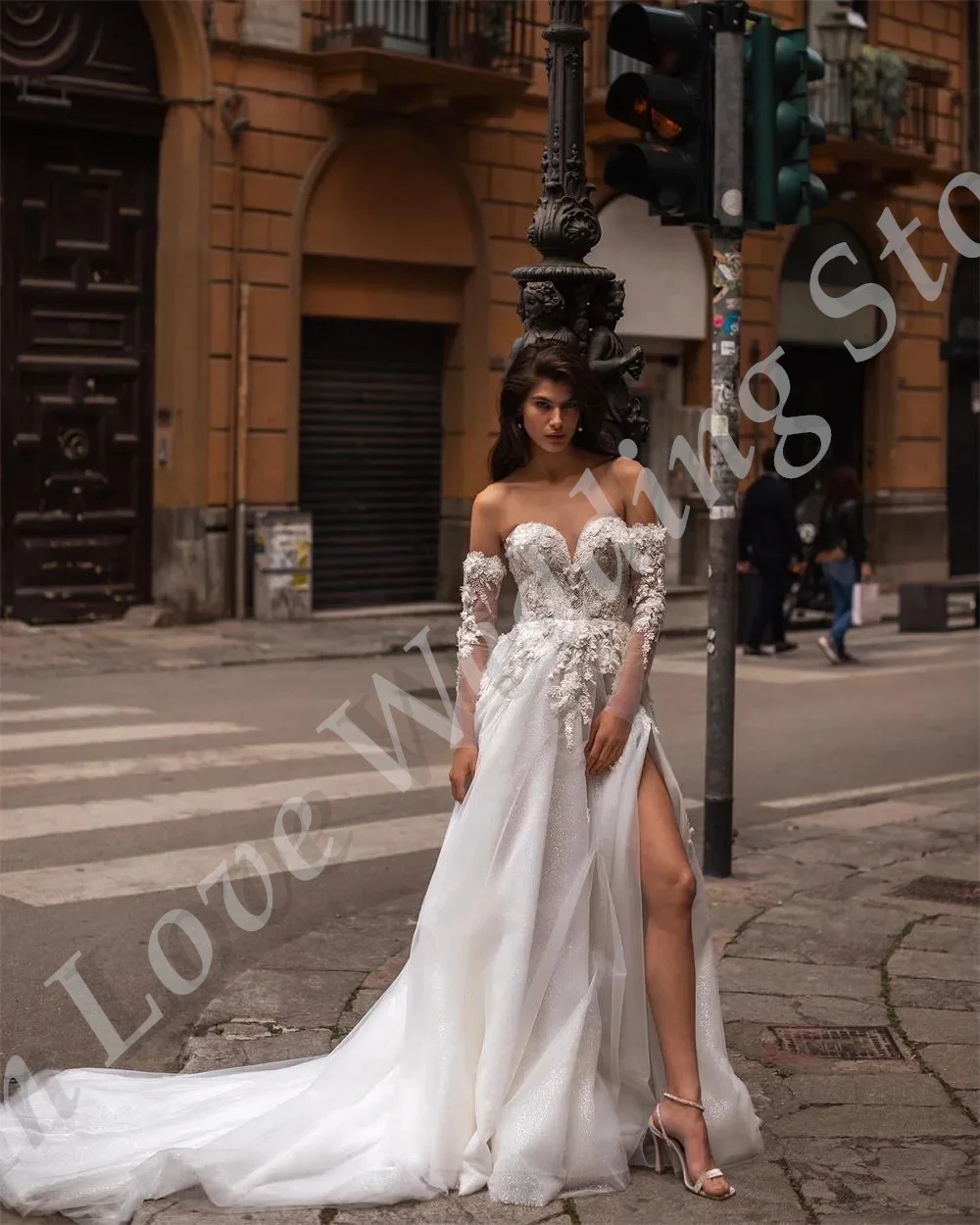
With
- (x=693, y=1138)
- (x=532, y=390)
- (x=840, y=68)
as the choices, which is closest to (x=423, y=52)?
(x=840, y=68)

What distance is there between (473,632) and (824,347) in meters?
21.4

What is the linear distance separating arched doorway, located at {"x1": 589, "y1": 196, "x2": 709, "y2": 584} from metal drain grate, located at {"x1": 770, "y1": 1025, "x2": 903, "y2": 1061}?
54.4ft

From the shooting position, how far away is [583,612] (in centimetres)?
451

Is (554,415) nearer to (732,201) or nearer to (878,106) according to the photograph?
(732,201)

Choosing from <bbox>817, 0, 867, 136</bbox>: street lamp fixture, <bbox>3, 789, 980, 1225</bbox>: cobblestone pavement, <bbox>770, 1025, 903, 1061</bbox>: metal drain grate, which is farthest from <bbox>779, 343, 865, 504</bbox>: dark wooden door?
<bbox>770, 1025, 903, 1061</bbox>: metal drain grate

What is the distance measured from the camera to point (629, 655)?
448 centimetres

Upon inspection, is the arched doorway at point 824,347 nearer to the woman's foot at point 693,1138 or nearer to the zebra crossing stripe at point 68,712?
the zebra crossing stripe at point 68,712

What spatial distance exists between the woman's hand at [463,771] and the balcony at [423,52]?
14.4m

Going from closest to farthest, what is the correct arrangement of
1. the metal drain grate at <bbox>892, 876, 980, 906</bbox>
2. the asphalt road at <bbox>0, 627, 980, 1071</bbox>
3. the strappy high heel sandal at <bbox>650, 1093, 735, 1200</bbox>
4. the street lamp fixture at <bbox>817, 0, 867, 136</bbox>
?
the strappy high heel sandal at <bbox>650, 1093, 735, 1200</bbox>, the asphalt road at <bbox>0, 627, 980, 1071</bbox>, the metal drain grate at <bbox>892, 876, 980, 906</bbox>, the street lamp fixture at <bbox>817, 0, 867, 136</bbox>

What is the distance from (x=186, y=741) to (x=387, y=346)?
32.4 ft

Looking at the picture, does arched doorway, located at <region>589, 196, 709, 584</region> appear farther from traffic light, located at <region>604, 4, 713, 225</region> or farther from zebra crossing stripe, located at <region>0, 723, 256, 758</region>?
traffic light, located at <region>604, 4, 713, 225</region>

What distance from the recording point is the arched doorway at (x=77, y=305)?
16594mm

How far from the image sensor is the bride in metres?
4.12

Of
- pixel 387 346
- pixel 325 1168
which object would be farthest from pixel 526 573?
pixel 387 346
